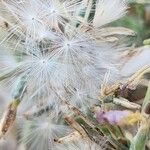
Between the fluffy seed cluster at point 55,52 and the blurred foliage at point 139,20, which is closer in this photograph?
the fluffy seed cluster at point 55,52

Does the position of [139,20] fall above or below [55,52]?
above

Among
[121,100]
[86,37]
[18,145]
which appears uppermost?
[86,37]

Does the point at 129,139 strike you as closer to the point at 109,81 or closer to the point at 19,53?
the point at 109,81

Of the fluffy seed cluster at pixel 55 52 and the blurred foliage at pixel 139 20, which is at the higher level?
the blurred foliage at pixel 139 20

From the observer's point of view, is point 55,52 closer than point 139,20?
Yes

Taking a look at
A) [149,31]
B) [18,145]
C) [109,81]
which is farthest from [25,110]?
[149,31]
